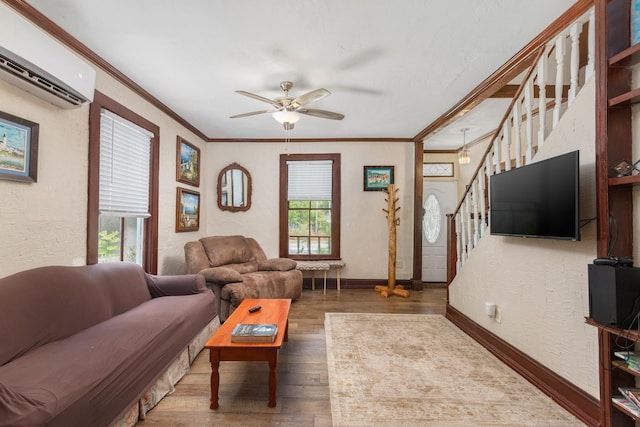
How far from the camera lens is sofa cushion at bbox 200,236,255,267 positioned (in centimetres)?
386

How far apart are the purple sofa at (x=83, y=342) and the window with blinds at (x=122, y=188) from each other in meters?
0.55

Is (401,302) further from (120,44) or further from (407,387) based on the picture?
(120,44)

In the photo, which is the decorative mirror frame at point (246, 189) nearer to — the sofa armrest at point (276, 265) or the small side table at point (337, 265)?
the sofa armrest at point (276, 265)

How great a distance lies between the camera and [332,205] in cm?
495

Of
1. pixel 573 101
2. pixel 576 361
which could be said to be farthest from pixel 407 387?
pixel 573 101

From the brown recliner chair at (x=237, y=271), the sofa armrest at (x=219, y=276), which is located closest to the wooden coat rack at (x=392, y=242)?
the brown recliner chair at (x=237, y=271)

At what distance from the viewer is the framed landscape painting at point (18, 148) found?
176 cm

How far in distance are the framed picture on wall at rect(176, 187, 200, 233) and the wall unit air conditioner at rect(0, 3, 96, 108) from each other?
191 centimetres

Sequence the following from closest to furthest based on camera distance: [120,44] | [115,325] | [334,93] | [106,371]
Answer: [106,371] → [115,325] → [120,44] → [334,93]

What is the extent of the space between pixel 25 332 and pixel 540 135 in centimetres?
358

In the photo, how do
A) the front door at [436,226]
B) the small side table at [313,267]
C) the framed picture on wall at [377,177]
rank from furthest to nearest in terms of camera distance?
the front door at [436,226], the framed picture on wall at [377,177], the small side table at [313,267]

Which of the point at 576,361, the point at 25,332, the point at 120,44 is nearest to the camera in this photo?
the point at 25,332

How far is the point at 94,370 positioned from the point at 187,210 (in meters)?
3.08

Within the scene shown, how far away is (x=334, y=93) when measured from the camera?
309cm
